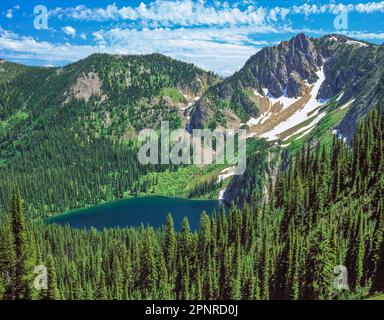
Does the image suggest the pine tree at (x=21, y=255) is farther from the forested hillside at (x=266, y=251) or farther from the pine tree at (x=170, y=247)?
the pine tree at (x=170, y=247)

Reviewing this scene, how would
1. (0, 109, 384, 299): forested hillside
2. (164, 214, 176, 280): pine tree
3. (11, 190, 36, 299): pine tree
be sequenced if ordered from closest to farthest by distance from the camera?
(11, 190, 36, 299): pine tree → (0, 109, 384, 299): forested hillside → (164, 214, 176, 280): pine tree

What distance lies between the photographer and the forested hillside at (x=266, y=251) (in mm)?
81625

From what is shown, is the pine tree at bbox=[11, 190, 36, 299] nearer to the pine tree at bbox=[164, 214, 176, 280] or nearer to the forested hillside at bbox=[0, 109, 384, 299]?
the forested hillside at bbox=[0, 109, 384, 299]

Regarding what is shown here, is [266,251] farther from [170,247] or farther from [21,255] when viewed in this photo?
[21,255]

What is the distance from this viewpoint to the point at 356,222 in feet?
322

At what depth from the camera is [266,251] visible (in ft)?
318

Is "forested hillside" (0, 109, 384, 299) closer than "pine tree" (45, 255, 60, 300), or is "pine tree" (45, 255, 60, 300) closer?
"pine tree" (45, 255, 60, 300)

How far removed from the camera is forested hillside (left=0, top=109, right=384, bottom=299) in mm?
81625

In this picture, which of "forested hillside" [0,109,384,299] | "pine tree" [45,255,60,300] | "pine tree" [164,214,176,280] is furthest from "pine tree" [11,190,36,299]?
"pine tree" [164,214,176,280]

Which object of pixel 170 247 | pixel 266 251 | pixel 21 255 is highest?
pixel 21 255

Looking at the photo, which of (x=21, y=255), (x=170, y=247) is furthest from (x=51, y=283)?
(x=170, y=247)

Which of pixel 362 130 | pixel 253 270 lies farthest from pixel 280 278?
pixel 362 130

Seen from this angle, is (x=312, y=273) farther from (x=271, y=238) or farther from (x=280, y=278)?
(x=271, y=238)
